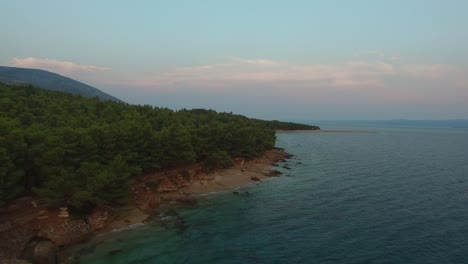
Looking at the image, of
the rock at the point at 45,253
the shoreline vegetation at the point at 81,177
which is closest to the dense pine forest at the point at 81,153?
the shoreline vegetation at the point at 81,177

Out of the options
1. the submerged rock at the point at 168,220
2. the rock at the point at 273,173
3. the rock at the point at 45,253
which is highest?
the rock at the point at 273,173

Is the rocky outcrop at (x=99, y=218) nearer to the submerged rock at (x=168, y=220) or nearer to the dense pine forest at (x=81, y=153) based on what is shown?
the dense pine forest at (x=81, y=153)

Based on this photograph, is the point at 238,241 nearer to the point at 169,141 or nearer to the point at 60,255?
the point at 60,255

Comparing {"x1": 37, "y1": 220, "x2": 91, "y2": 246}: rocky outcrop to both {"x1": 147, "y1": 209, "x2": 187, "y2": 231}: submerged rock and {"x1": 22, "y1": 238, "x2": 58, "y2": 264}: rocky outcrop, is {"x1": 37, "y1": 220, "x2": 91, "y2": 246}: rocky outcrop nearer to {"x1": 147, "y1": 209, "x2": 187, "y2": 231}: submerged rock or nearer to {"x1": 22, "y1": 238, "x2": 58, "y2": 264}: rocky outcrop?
{"x1": 22, "y1": 238, "x2": 58, "y2": 264}: rocky outcrop

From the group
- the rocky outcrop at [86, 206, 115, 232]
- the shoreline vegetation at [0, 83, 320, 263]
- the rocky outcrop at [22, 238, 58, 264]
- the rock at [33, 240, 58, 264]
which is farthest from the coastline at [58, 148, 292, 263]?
the rocky outcrop at [22, 238, 58, 264]

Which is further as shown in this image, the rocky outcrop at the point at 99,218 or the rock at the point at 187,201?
the rock at the point at 187,201

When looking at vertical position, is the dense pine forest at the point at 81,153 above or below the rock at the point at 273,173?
above

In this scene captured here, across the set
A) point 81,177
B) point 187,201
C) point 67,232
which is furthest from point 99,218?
point 187,201
